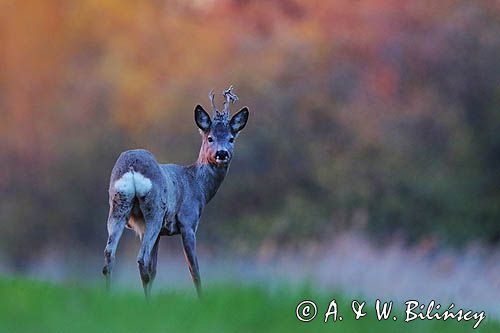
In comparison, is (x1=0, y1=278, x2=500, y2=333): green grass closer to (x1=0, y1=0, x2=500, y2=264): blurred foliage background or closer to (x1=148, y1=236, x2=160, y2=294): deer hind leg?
(x1=148, y1=236, x2=160, y2=294): deer hind leg

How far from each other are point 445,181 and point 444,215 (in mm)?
1582

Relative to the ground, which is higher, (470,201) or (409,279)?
(470,201)

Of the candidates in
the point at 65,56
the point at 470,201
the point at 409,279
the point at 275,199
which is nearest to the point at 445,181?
the point at 470,201

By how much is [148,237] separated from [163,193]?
47 centimetres

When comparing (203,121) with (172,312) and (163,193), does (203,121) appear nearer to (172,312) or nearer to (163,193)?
(163,193)

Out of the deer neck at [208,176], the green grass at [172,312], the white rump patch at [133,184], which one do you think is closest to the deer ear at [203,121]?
the deer neck at [208,176]

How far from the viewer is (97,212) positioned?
114 ft

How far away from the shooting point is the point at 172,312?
7930 millimetres

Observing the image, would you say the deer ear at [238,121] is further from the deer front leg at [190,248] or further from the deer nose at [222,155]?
the deer front leg at [190,248]

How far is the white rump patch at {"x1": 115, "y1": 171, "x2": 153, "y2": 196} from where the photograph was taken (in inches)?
443

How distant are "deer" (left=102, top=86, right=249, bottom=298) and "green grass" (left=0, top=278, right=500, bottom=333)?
153cm

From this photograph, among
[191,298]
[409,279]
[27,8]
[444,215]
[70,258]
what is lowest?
[191,298]

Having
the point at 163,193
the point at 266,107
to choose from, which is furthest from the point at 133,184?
the point at 266,107

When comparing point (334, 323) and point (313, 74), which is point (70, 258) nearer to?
point (334, 323)
